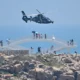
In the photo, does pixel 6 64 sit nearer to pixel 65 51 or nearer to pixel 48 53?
pixel 48 53

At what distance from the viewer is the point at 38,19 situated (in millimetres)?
91438

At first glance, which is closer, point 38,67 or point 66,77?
point 66,77

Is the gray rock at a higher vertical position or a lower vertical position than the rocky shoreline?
lower

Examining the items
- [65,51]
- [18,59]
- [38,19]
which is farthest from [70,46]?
[18,59]

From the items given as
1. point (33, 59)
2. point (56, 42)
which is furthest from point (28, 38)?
point (33, 59)

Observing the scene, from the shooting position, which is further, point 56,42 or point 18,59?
point 56,42

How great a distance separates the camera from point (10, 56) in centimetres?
7844

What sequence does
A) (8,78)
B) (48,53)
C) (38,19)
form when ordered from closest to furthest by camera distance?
(8,78), (48,53), (38,19)

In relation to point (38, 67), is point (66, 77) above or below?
below

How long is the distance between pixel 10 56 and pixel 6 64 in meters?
3.15

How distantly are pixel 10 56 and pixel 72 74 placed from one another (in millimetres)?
8998

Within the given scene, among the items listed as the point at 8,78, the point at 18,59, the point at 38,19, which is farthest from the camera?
the point at 38,19

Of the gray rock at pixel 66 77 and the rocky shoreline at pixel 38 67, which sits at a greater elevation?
the rocky shoreline at pixel 38 67

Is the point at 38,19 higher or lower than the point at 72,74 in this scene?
higher
